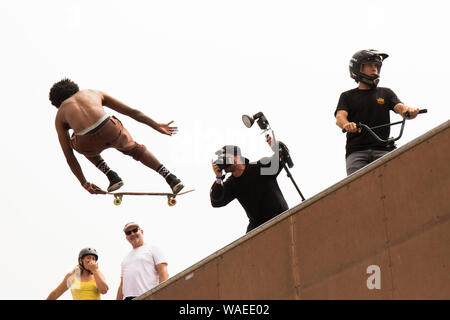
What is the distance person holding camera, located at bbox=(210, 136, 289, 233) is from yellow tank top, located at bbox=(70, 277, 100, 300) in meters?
1.75

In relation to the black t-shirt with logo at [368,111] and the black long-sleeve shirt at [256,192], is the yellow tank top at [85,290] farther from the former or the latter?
the black t-shirt with logo at [368,111]

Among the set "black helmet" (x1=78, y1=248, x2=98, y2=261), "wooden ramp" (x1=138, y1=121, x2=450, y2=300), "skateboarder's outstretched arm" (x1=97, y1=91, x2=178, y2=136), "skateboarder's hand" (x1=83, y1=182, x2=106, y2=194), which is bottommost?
"wooden ramp" (x1=138, y1=121, x2=450, y2=300)

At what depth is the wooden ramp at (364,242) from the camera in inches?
252

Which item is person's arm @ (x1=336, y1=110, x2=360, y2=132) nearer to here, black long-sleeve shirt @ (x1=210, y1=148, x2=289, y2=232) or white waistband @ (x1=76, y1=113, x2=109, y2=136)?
black long-sleeve shirt @ (x1=210, y1=148, x2=289, y2=232)

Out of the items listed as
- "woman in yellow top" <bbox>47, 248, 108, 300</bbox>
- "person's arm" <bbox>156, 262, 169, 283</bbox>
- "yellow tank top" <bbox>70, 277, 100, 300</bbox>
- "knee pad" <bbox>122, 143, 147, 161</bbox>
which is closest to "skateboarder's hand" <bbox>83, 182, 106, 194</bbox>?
"knee pad" <bbox>122, 143, 147, 161</bbox>

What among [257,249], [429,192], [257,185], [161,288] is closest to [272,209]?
[257,185]

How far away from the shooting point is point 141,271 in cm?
940

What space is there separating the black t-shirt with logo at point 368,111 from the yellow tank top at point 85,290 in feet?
10.7

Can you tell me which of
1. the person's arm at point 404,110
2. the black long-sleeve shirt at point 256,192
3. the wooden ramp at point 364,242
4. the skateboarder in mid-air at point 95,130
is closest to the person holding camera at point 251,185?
the black long-sleeve shirt at point 256,192

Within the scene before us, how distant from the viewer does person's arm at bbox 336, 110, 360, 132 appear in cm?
841

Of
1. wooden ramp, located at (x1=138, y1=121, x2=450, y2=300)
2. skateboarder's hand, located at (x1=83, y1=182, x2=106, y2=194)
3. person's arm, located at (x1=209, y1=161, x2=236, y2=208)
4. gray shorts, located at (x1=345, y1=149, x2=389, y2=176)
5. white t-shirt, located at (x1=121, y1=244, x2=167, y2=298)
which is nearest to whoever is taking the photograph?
wooden ramp, located at (x1=138, y1=121, x2=450, y2=300)

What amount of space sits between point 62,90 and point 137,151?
1.15 meters
